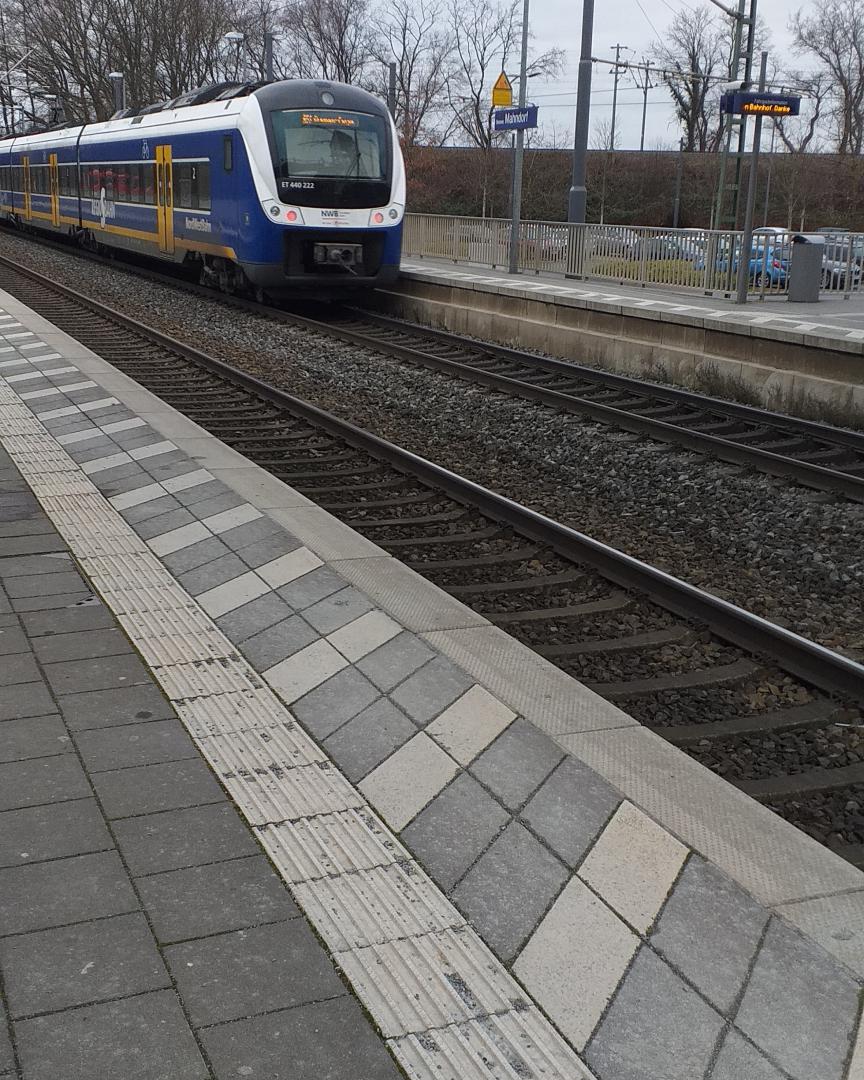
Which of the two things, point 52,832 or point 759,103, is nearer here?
point 52,832

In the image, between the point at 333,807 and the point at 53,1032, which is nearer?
the point at 53,1032

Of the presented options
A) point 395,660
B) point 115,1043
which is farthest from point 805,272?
point 115,1043

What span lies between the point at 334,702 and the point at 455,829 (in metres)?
1.02

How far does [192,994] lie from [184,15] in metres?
58.2

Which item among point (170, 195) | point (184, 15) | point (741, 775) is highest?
point (184, 15)

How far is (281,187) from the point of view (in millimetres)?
16719

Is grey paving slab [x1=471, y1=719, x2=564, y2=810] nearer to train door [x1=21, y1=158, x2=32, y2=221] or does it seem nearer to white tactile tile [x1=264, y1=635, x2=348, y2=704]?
white tactile tile [x1=264, y1=635, x2=348, y2=704]

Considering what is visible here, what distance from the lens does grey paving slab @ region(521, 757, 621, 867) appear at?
11.0 ft

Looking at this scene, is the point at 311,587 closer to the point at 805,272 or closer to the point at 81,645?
the point at 81,645

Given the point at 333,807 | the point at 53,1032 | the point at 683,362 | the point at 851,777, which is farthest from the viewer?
the point at 683,362

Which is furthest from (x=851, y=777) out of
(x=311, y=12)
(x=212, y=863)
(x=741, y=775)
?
(x=311, y=12)

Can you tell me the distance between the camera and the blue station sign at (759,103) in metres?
16.3

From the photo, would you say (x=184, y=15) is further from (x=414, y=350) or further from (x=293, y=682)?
(x=293, y=682)

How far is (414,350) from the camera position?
47.9 ft
